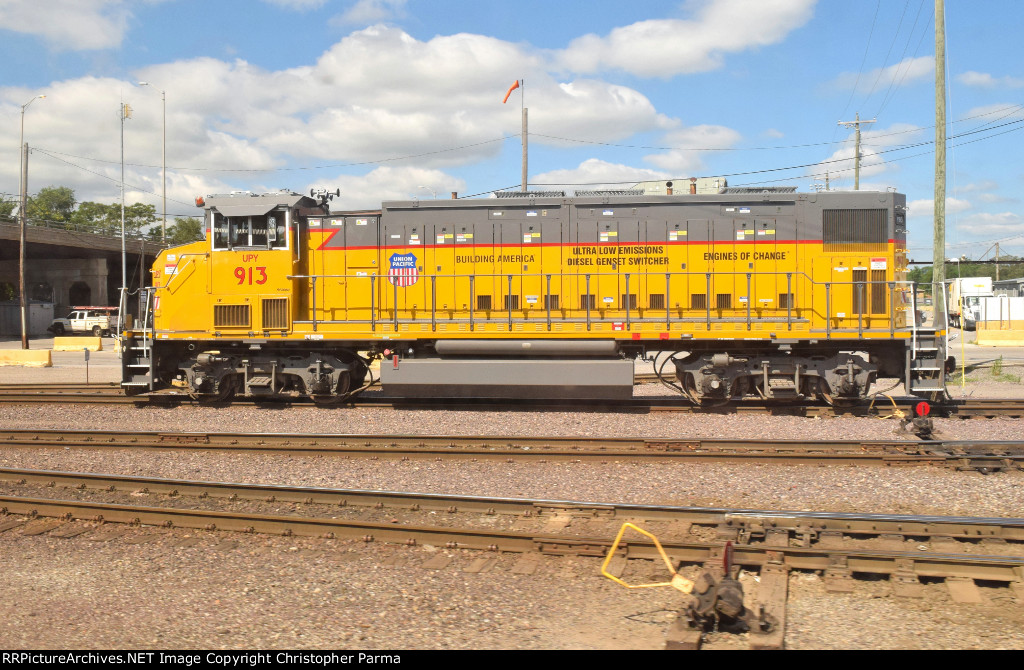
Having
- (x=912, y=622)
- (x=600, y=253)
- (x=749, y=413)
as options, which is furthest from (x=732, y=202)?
(x=912, y=622)

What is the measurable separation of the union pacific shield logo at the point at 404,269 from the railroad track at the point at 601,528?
21.2ft

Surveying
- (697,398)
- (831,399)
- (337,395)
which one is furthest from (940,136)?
Result: (337,395)

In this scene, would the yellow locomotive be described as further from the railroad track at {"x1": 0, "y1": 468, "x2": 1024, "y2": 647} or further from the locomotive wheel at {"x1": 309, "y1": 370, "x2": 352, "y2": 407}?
the railroad track at {"x1": 0, "y1": 468, "x2": 1024, "y2": 647}

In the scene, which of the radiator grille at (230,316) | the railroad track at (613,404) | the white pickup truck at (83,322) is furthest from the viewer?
the white pickup truck at (83,322)

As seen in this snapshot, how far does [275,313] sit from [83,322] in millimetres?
42430

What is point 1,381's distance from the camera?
19859 mm

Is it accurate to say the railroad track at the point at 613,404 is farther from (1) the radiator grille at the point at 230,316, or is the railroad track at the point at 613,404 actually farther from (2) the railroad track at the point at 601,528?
(2) the railroad track at the point at 601,528

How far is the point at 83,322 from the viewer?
48.2m

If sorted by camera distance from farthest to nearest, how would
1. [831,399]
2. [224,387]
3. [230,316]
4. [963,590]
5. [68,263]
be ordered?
[68,263]
[224,387]
[230,316]
[831,399]
[963,590]

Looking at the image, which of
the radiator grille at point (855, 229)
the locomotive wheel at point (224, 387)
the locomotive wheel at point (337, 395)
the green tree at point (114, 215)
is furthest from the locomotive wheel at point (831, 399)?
the green tree at point (114, 215)

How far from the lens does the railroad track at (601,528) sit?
17.0ft

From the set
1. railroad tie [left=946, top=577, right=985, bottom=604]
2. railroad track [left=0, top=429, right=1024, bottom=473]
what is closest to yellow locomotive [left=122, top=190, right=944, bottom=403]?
railroad track [left=0, top=429, right=1024, bottom=473]

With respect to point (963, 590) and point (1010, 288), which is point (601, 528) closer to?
point (963, 590)

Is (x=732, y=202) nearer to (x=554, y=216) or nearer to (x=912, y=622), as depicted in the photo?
(x=554, y=216)
